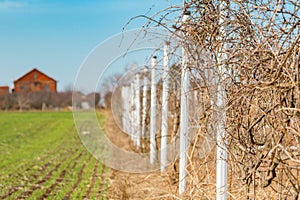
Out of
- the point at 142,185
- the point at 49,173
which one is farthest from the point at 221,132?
the point at 49,173

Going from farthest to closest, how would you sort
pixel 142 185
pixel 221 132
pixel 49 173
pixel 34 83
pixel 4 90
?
pixel 34 83
pixel 4 90
pixel 49 173
pixel 142 185
pixel 221 132

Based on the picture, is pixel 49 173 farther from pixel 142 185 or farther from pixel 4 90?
pixel 4 90

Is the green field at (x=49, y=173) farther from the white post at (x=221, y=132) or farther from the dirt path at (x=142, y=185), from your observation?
the white post at (x=221, y=132)

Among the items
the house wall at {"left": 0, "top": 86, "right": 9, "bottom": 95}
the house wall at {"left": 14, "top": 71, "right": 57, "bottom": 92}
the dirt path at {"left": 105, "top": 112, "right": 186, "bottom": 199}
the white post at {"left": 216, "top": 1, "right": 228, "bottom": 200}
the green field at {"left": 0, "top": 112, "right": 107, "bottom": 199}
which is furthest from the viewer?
the house wall at {"left": 14, "top": 71, "right": 57, "bottom": 92}

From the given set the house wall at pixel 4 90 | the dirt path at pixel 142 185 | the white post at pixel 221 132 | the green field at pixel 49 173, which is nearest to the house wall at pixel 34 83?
the house wall at pixel 4 90

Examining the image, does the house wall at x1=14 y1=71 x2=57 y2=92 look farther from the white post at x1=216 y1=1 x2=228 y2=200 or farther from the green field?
the white post at x1=216 y1=1 x2=228 y2=200

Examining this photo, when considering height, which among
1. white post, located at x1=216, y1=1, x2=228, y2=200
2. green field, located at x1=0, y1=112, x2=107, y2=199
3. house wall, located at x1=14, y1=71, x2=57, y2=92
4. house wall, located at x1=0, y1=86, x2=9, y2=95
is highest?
house wall, located at x1=14, y1=71, x2=57, y2=92

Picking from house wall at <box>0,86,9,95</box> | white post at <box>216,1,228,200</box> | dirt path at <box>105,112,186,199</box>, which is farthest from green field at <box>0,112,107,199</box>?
house wall at <box>0,86,9,95</box>

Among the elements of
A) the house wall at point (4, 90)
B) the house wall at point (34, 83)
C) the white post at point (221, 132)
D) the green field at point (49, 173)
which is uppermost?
the house wall at point (34, 83)

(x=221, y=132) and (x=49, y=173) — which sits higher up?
(x=221, y=132)

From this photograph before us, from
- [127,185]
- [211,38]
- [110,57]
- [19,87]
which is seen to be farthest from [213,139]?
[19,87]

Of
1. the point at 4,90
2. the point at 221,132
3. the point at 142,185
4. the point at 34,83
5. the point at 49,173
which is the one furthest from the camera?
the point at 34,83

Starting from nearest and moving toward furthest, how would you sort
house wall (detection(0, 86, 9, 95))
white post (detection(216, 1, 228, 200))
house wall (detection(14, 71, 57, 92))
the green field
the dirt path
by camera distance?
white post (detection(216, 1, 228, 200)), the dirt path, the green field, house wall (detection(0, 86, 9, 95)), house wall (detection(14, 71, 57, 92))

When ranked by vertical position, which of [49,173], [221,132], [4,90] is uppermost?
[4,90]
